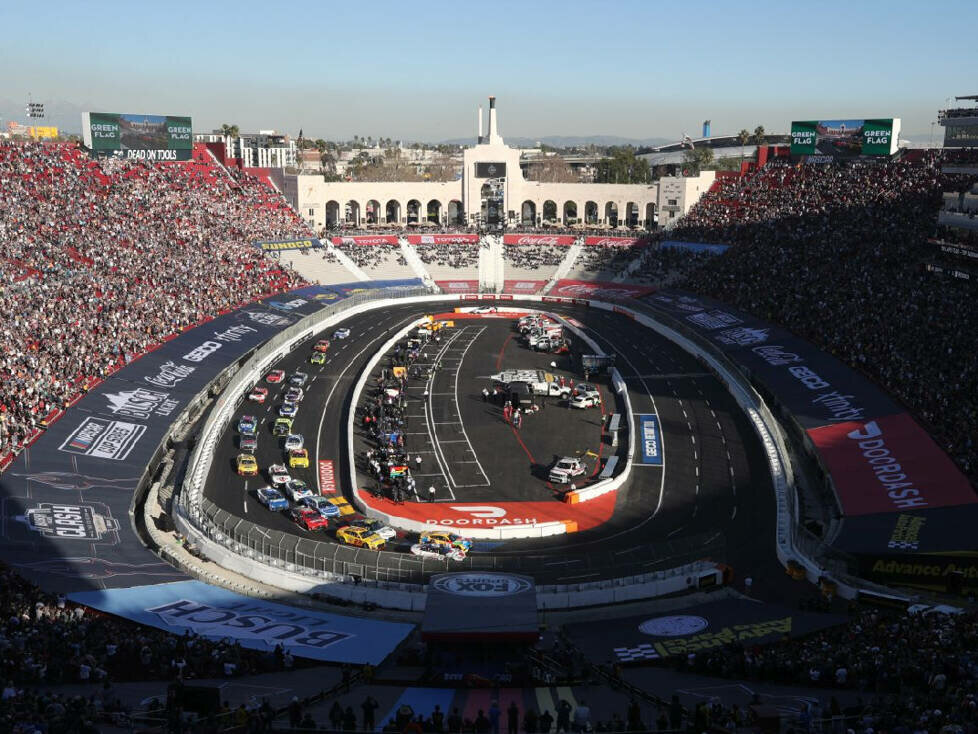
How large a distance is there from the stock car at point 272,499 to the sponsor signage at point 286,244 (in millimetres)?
50552

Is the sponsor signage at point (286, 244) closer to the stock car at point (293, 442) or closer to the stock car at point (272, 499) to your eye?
the stock car at point (293, 442)

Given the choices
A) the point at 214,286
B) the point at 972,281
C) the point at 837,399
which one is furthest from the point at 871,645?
the point at 214,286

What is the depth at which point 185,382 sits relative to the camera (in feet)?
179

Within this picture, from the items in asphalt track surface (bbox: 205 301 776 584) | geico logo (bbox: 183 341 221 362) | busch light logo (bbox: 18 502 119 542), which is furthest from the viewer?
geico logo (bbox: 183 341 221 362)

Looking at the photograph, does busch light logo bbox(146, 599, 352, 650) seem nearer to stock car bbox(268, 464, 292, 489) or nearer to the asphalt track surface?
the asphalt track surface

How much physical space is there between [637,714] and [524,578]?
28.7ft

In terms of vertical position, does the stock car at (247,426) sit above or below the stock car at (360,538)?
above

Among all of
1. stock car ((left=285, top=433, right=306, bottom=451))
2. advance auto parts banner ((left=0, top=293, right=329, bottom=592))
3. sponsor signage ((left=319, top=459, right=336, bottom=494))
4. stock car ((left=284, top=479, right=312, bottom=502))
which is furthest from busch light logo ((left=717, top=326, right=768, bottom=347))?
stock car ((left=284, top=479, right=312, bottom=502))

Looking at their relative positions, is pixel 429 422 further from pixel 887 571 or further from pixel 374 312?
pixel 374 312

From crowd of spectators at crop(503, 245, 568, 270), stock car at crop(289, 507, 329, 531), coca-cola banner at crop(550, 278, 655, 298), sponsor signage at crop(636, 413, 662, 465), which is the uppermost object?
crowd of spectators at crop(503, 245, 568, 270)

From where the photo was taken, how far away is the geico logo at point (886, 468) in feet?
129

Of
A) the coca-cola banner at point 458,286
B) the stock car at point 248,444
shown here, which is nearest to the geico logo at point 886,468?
the stock car at point 248,444

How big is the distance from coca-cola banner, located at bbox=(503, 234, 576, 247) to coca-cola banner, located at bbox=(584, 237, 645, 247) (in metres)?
2.19

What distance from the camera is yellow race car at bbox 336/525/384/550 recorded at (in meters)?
38.6
